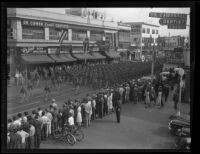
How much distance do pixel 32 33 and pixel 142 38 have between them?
4.93 m

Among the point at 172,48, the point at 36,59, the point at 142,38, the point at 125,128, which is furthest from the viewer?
the point at 142,38

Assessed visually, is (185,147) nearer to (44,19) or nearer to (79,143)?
(79,143)

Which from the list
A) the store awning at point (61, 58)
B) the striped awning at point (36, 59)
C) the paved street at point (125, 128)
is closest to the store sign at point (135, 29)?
the store awning at point (61, 58)

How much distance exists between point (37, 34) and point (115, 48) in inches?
134

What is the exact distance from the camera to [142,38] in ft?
39.8

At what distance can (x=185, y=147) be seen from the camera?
8.20 meters

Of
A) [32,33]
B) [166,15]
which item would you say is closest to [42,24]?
[32,33]

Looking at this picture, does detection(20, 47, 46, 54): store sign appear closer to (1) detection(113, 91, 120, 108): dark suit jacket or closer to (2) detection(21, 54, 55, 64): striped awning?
(2) detection(21, 54, 55, 64): striped awning

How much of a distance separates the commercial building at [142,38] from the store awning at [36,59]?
12.1ft

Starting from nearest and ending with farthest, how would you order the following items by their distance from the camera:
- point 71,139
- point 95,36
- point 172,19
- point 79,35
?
point 172,19 → point 71,139 → point 79,35 → point 95,36

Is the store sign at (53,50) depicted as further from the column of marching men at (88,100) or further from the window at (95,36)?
the window at (95,36)

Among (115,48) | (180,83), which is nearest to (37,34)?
(115,48)

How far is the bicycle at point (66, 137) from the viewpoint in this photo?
985 centimetres

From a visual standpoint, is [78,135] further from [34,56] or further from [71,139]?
[34,56]
